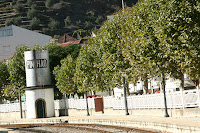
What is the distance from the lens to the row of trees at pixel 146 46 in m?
24.8

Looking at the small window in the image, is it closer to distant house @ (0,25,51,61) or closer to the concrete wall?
distant house @ (0,25,51,61)

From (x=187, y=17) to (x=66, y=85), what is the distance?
30283 millimetres

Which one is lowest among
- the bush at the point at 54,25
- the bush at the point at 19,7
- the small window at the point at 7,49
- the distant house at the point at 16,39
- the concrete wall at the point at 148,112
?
the concrete wall at the point at 148,112

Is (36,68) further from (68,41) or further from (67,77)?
(68,41)

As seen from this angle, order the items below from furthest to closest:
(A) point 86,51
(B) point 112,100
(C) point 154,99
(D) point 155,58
Answer: (A) point 86,51
(B) point 112,100
(C) point 154,99
(D) point 155,58

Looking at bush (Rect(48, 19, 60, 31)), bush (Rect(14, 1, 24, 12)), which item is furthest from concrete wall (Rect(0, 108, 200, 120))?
bush (Rect(14, 1, 24, 12))

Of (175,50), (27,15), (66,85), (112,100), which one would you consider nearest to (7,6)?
(27,15)

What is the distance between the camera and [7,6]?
197250mm

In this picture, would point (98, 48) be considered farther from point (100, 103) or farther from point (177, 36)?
point (177, 36)

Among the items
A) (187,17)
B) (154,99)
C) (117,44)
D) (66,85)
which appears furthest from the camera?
(66,85)

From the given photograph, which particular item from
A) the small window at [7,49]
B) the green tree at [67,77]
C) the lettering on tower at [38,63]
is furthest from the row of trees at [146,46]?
the small window at [7,49]

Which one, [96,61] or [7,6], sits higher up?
[7,6]

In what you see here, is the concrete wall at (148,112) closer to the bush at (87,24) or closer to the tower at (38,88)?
the tower at (38,88)

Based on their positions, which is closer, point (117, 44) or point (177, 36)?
point (177, 36)
